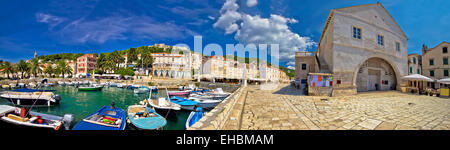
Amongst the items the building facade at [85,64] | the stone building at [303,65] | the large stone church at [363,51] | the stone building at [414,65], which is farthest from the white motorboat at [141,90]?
the building facade at [85,64]

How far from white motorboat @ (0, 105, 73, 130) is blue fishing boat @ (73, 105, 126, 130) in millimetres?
→ 1649

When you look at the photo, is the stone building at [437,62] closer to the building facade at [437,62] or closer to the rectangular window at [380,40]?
the building facade at [437,62]

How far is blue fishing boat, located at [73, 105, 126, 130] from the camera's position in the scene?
769 centimetres

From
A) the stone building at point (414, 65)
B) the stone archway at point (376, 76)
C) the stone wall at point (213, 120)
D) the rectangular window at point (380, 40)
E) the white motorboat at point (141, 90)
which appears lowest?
the white motorboat at point (141, 90)

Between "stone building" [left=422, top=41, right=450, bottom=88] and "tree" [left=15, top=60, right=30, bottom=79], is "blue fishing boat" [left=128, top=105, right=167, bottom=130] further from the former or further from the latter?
"tree" [left=15, top=60, right=30, bottom=79]

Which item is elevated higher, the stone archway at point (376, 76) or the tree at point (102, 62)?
the tree at point (102, 62)

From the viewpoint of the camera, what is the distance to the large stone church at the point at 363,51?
12.0m

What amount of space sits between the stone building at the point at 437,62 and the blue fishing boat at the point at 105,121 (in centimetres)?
4071

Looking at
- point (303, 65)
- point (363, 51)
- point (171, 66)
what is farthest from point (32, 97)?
point (363, 51)

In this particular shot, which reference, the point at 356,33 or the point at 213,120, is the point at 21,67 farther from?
the point at 356,33

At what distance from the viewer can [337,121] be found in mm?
4898
